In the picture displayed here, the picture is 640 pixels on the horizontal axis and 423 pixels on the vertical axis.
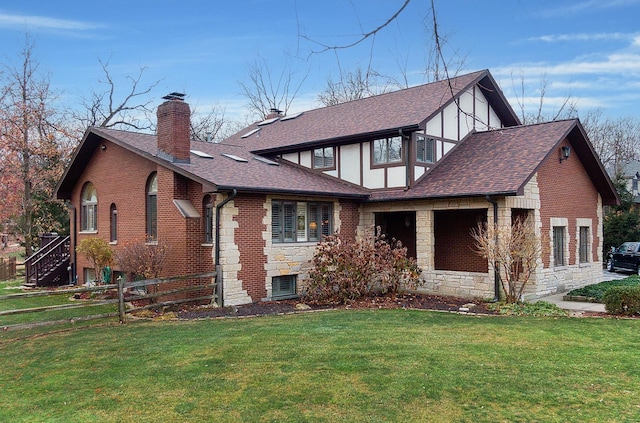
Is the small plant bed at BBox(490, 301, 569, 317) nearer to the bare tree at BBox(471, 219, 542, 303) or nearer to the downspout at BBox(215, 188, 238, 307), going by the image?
the bare tree at BBox(471, 219, 542, 303)

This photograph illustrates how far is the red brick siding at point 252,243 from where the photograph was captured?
13523mm

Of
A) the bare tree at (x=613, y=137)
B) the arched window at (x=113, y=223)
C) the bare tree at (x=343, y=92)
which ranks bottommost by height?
the arched window at (x=113, y=223)

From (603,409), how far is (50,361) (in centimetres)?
745

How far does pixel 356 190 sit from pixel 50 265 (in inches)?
473

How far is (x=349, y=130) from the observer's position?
676 inches

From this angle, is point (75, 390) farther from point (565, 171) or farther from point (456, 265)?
point (565, 171)

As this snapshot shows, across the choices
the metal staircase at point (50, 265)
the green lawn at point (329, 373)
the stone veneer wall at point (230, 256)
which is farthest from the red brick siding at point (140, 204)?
the green lawn at point (329, 373)

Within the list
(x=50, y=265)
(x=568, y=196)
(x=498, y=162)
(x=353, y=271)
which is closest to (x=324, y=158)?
(x=353, y=271)

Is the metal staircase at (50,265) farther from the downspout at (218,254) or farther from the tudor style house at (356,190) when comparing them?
the downspout at (218,254)

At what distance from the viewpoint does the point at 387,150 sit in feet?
53.6

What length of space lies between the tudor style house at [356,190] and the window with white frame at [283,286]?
0.03 m

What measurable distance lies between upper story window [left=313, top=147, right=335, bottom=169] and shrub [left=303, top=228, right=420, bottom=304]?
4176 mm

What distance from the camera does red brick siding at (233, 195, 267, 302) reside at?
13523mm

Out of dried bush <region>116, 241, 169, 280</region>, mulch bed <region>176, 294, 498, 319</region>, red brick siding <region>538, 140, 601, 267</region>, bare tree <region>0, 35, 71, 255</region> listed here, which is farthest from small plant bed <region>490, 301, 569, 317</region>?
bare tree <region>0, 35, 71, 255</region>
